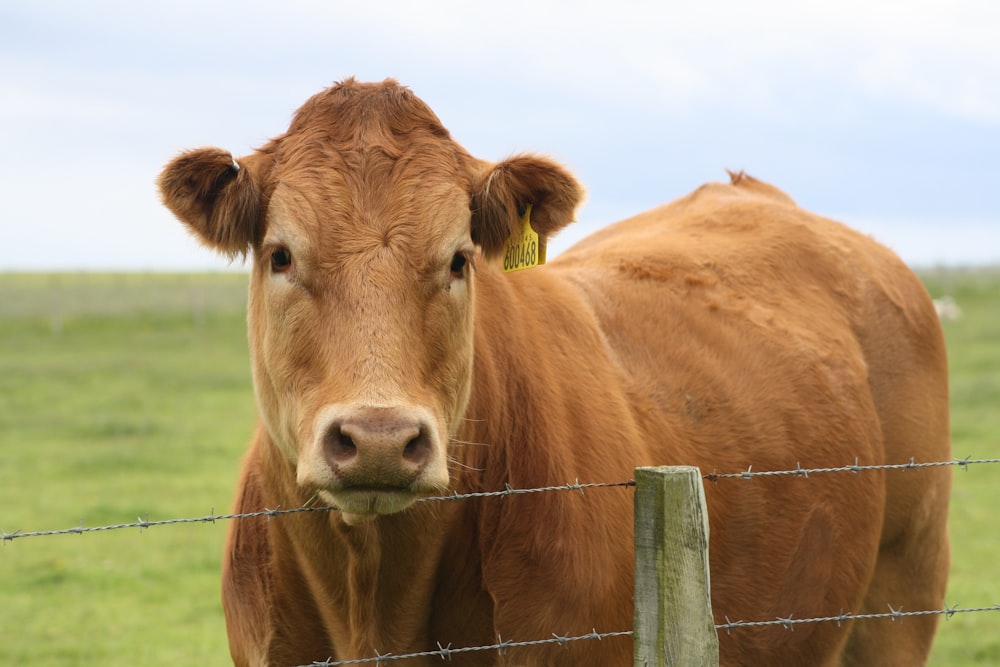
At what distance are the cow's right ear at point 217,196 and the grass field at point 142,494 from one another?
3.13 metres

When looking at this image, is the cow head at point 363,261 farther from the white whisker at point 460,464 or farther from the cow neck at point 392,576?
the cow neck at point 392,576

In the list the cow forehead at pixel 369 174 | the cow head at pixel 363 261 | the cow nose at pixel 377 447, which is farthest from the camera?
the cow forehead at pixel 369 174

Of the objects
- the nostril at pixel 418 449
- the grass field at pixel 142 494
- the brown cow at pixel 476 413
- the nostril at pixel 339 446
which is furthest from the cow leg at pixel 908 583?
the nostril at pixel 339 446

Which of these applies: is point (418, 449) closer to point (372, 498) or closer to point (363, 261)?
point (372, 498)

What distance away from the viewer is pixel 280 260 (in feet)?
11.5

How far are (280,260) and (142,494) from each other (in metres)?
9.14

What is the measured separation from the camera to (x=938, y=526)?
5855 millimetres

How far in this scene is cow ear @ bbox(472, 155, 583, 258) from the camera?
374 cm

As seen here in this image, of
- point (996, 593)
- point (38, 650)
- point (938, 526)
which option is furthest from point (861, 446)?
point (38, 650)

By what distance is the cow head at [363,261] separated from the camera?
9.70ft

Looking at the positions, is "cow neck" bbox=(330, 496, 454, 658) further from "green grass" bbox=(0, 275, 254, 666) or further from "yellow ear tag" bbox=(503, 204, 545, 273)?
"green grass" bbox=(0, 275, 254, 666)

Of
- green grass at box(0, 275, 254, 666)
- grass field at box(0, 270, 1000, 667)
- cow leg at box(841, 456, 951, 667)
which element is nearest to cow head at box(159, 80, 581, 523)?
cow leg at box(841, 456, 951, 667)

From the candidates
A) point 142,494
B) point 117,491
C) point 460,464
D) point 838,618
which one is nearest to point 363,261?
point 460,464

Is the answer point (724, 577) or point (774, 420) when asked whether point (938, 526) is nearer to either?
point (774, 420)
